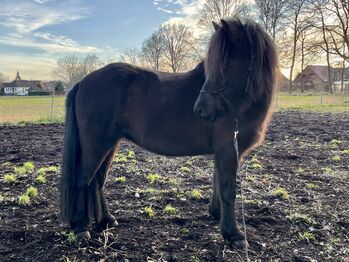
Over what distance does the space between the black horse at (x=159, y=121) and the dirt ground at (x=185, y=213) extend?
1.04 feet

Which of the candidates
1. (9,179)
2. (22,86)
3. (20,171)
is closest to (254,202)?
(9,179)

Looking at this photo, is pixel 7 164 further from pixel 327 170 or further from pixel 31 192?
pixel 327 170

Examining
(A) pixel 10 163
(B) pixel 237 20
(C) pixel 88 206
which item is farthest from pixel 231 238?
(A) pixel 10 163

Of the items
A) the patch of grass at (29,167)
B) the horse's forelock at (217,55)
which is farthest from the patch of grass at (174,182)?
the patch of grass at (29,167)

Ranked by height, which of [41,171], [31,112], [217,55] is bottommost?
[41,171]

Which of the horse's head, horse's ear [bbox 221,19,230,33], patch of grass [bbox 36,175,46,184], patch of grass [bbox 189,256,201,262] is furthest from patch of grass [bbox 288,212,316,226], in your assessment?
patch of grass [bbox 36,175,46,184]

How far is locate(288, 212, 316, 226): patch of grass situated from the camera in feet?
12.7

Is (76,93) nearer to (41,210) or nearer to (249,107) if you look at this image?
(41,210)

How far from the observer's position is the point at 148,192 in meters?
4.91

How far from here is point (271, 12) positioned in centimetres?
3262

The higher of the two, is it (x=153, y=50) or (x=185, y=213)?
(x=153, y=50)

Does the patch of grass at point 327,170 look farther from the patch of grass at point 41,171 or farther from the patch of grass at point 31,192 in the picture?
the patch of grass at point 41,171

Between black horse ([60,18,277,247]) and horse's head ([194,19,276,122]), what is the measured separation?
0.4 inches

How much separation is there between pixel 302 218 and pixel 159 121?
2197 mm
